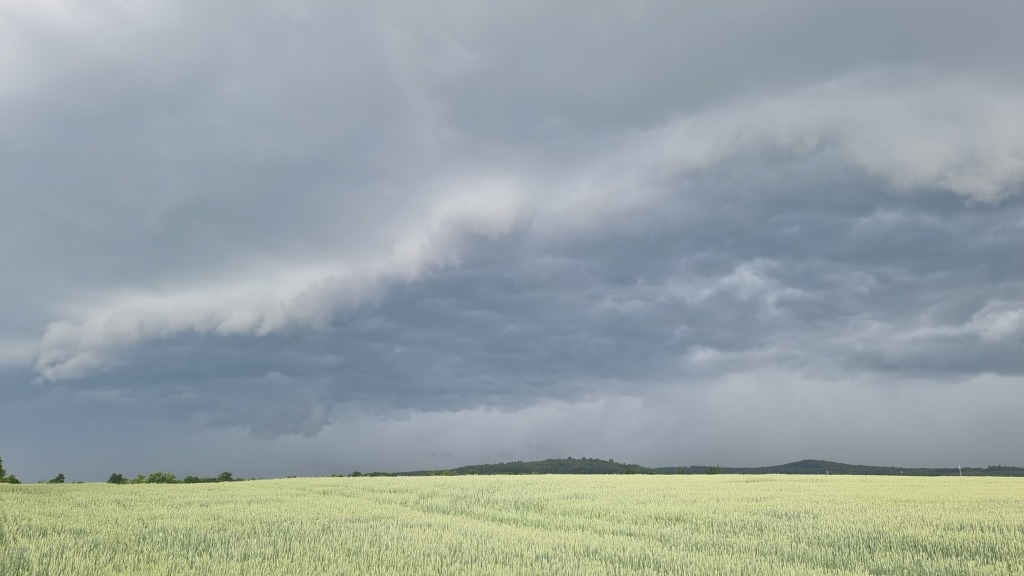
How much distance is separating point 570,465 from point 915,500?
124 metres

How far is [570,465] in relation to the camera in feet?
489

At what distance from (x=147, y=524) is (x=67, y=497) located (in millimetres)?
18107

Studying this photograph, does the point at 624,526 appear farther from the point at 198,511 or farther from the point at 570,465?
the point at 570,465

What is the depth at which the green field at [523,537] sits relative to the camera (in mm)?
12266

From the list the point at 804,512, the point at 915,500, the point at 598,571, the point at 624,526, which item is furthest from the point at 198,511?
the point at 915,500

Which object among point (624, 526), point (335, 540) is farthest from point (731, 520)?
point (335, 540)

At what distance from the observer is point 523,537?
643 inches

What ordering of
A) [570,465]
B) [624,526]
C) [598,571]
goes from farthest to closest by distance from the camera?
[570,465] < [624,526] < [598,571]

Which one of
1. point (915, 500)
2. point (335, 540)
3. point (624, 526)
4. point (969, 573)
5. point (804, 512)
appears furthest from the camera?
point (915, 500)

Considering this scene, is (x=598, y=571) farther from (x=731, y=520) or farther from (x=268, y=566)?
(x=731, y=520)

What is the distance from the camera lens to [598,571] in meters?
11.5

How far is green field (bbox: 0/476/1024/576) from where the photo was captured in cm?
1227

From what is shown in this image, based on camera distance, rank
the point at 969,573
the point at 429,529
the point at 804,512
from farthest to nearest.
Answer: the point at 804,512, the point at 429,529, the point at 969,573

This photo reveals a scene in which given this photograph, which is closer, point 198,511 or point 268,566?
point 268,566
